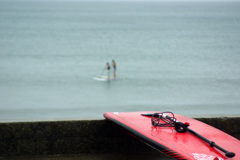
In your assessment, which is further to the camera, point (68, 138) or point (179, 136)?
point (68, 138)

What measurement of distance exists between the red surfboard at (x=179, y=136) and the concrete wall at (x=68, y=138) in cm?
28

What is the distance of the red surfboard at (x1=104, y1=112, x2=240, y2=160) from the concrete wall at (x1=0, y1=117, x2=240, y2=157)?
0.28 metres

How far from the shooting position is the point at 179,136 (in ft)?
15.1

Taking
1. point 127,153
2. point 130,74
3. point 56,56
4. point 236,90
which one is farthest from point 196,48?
point 127,153

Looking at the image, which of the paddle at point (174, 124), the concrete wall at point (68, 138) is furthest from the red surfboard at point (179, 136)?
the concrete wall at point (68, 138)

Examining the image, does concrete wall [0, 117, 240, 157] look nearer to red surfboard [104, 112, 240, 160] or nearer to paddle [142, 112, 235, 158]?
red surfboard [104, 112, 240, 160]

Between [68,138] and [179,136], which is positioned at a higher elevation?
[179,136]

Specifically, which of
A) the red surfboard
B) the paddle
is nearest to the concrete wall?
the red surfboard

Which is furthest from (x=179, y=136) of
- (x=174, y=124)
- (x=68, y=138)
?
(x=68, y=138)

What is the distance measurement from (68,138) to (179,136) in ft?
5.22

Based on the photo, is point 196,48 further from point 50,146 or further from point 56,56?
point 50,146

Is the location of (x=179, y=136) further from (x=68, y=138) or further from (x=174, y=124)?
(x=68, y=138)

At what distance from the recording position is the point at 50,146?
16.1 ft

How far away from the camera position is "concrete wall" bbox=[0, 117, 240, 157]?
191 inches
